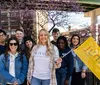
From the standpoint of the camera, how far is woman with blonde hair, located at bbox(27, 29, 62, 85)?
17.7 feet

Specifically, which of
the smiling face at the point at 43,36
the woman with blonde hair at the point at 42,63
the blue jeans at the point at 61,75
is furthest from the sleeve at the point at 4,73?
the blue jeans at the point at 61,75

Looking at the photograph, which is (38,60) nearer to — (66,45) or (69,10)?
(66,45)

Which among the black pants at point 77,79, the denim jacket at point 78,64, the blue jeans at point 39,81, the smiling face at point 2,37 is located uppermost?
the smiling face at point 2,37

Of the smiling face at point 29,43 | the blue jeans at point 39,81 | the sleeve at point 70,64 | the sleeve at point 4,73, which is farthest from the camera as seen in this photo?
the sleeve at point 70,64

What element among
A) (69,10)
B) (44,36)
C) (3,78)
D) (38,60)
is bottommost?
(3,78)

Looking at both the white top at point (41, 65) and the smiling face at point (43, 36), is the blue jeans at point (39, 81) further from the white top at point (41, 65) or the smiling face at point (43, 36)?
the smiling face at point (43, 36)

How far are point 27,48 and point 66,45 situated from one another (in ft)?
3.32

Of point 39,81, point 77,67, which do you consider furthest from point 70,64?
point 39,81

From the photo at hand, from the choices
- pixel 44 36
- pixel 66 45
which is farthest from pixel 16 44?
pixel 66 45

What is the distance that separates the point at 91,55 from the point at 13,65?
214 cm

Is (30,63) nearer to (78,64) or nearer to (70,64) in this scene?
(70,64)

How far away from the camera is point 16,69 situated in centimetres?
535

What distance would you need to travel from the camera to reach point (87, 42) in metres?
6.62

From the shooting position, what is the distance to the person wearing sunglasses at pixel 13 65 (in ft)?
17.4
